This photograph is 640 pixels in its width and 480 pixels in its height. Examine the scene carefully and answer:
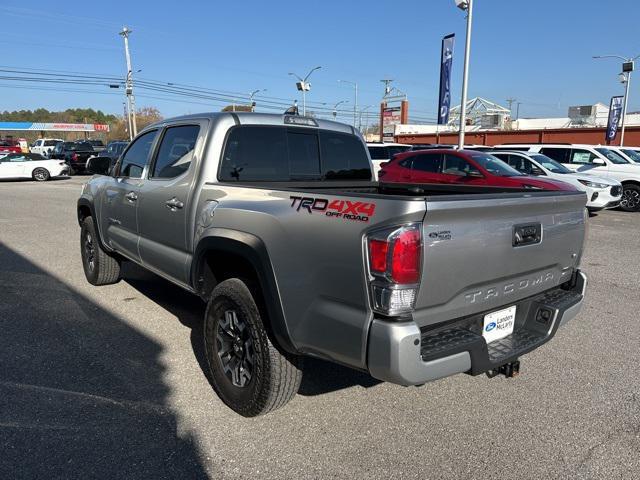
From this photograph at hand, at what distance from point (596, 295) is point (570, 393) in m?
2.80

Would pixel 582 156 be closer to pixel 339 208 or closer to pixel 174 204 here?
pixel 174 204

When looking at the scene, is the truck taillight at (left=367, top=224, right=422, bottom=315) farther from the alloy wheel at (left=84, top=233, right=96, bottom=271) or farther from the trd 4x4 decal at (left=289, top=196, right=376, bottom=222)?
the alloy wheel at (left=84, top=233, right=96, bottom=271)

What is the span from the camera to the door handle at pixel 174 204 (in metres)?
3.64

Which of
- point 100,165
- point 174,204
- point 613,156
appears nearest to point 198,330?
point 174,204

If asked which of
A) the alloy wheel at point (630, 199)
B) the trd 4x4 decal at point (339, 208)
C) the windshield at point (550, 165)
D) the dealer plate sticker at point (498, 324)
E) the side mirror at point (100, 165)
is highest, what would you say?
the side mirror at point (100, 165)

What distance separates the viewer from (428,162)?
1206 cm

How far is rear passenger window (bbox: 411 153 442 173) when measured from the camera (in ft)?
38.7

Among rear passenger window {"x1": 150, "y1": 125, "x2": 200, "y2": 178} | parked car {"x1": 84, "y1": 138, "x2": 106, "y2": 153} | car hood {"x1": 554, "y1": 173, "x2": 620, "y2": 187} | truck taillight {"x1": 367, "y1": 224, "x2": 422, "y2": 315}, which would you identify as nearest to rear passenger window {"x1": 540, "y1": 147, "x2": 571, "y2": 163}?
car hood {"x1": 554, "y1": 173, "x2": 620, "y2": 187}

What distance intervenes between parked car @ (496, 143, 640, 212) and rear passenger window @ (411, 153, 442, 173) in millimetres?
5516

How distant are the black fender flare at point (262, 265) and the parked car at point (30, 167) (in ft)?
78.7

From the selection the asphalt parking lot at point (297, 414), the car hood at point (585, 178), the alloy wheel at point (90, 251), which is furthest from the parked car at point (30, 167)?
the car hood at point (585, 178)

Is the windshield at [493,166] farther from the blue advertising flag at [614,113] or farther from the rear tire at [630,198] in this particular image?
the blue advertising flag at [614,113]

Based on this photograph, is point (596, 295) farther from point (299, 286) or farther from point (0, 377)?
point (0, 377)

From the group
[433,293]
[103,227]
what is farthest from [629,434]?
[103,227]
